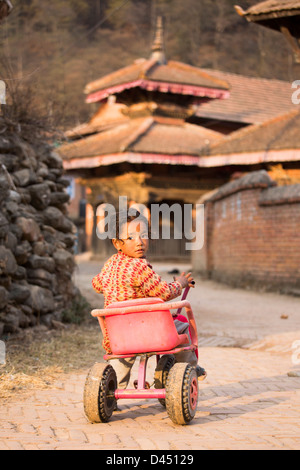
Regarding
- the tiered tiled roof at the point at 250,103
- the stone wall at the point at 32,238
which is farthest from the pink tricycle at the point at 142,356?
the tiered tiled roof at the point at 250,103

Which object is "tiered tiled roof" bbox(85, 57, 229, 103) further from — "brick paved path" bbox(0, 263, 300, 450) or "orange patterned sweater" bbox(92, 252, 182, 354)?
"orange patterned sweater" bbox(92, 252, 182, 354)

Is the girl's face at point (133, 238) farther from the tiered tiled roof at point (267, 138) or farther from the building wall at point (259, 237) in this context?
the tiered tiled roof at point (267, 138)

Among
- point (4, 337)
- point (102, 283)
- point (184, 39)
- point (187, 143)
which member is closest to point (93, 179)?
point (187, 143)

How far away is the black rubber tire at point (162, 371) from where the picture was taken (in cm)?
428

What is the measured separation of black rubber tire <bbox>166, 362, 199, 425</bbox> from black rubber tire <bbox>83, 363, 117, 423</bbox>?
1.38 ft

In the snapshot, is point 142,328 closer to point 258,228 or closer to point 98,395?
point 98,395

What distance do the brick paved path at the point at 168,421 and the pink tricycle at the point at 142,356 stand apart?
123mm

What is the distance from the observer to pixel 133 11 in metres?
46.2

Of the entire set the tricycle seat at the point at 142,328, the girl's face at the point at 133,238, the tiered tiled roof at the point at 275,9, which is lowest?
the tricycle seat at the point at 142,328

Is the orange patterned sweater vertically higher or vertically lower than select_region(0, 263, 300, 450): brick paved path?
higher

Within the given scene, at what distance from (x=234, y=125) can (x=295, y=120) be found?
260 inches

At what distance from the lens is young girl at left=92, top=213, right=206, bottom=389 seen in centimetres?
407

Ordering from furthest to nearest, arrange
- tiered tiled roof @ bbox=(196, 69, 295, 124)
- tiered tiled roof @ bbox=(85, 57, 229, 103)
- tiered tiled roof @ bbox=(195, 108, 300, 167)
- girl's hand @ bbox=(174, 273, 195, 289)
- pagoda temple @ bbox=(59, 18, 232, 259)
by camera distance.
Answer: tiered tiled roof @ bbox=(196, 69, 295, 124)
tiered tiled roof @ bbox=(85, 57, 229, 103)
pagoda temple @ bbox=(59, 18, 232, 259)
tiered tiled roof @ bbox=(195, 108, 300, 167)
girl's hand @ bbox=(174, 273, 195, 289)

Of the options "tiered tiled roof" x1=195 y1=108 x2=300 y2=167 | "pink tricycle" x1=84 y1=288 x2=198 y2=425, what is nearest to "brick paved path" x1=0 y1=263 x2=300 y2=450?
"pink tricycle" x1=84 y1=288 x2=198 y2=425
